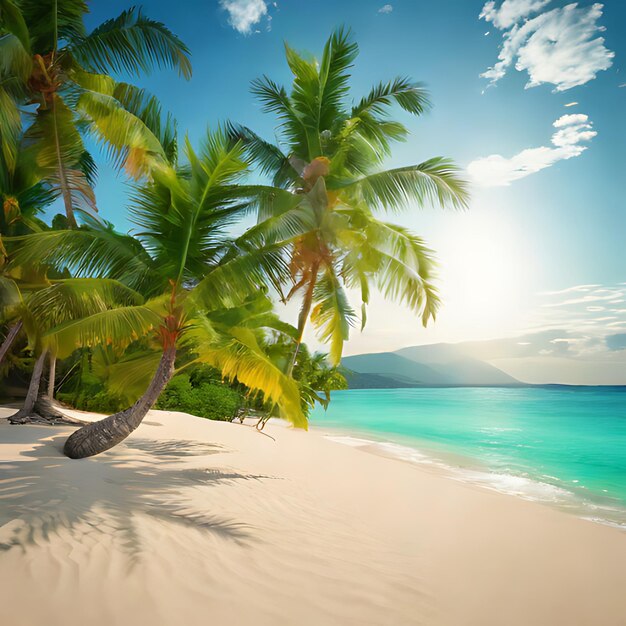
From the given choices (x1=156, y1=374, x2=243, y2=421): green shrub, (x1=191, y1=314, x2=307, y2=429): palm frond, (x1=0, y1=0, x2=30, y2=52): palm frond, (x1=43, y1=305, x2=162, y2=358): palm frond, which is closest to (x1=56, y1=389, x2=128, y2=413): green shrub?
(x1=156, y1=374, x2=243, y2=421): green shrub

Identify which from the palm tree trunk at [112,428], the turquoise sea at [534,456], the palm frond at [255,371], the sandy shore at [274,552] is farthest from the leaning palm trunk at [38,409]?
the turquoise sea at [534,456]

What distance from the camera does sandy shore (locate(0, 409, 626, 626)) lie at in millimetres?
2404

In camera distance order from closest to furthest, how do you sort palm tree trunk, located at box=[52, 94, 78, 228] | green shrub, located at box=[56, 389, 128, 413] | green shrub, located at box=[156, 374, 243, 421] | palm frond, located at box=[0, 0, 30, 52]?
palm frond, located at box=[0, 0, 30, 52]
palm tree trunk, located at box=[52, 94, 78, 228]
green shrub, located at box=[56, 389, 128, 413]
green shrub, located at box=[156, 374, 243, 421]

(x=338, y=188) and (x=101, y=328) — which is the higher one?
(x=338, y=188)

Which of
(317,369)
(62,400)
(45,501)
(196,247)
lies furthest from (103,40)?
(317,369)

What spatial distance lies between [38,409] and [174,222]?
6.93 m

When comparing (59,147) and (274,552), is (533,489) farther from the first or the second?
(59,147)

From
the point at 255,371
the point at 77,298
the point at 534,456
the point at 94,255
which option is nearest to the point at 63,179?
the point at 94,255

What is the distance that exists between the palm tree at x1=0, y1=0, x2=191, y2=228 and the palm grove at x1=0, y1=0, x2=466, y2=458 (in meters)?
0.03

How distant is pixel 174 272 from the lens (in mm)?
6418

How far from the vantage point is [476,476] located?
10.3m

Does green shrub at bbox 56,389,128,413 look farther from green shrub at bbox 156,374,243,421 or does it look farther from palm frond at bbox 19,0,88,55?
palm frond at bbox 19,0,88,55

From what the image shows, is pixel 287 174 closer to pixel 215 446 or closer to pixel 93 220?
pixel 93 220

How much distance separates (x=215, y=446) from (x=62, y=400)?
405 inches
